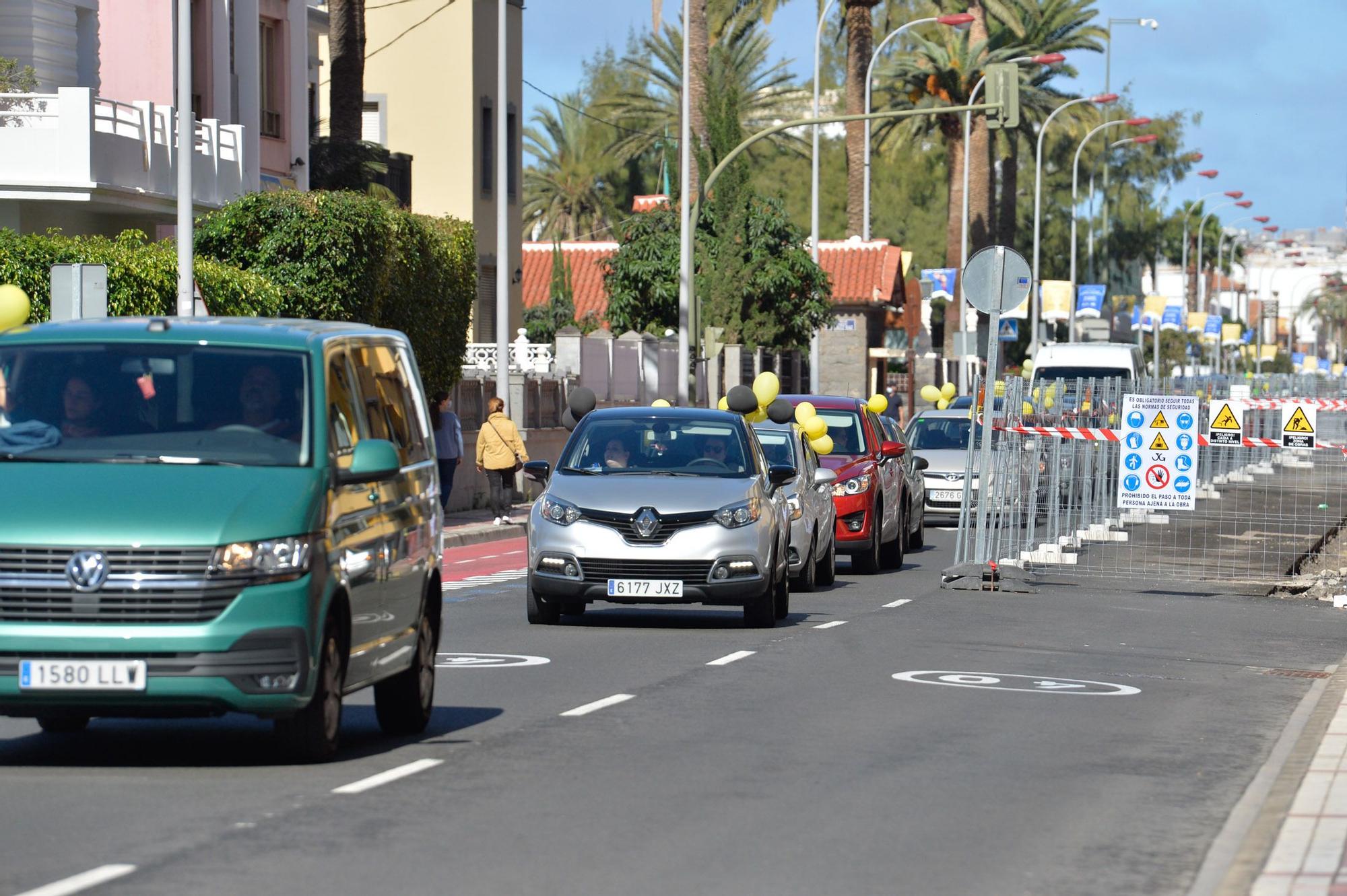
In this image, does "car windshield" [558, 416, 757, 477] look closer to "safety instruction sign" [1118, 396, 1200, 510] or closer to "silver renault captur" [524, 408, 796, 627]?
"silver renault captur" [524, 408, 796, 627]

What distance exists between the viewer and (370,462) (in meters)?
9.98

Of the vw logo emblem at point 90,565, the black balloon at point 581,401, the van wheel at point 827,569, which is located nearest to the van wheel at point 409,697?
the vw logo emblem at point 90,565

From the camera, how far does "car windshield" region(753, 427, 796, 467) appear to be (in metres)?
22.2

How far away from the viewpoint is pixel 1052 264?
355ft

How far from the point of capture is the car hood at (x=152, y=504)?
9195 millimetres

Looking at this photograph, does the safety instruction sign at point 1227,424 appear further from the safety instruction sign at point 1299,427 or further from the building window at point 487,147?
the building window at point 487,147

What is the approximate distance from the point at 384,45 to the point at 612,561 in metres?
39.7

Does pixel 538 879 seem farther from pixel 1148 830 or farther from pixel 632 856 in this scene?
pixel 1148 830

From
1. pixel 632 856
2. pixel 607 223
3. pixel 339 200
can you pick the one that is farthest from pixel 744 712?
pixel 607 223

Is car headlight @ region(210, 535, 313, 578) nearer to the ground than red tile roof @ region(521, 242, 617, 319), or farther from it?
Answer: nearer to the ground

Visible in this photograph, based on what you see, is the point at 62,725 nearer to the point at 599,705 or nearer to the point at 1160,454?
the point at 599,705

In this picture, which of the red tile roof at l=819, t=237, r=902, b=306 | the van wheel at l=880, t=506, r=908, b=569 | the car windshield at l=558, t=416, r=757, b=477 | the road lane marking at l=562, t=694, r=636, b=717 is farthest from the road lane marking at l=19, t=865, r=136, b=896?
the red tile roof at l=819, t=237, r=902, b=306

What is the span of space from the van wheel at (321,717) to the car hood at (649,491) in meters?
7.00

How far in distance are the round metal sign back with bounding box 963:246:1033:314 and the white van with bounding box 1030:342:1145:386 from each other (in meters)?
18.5
